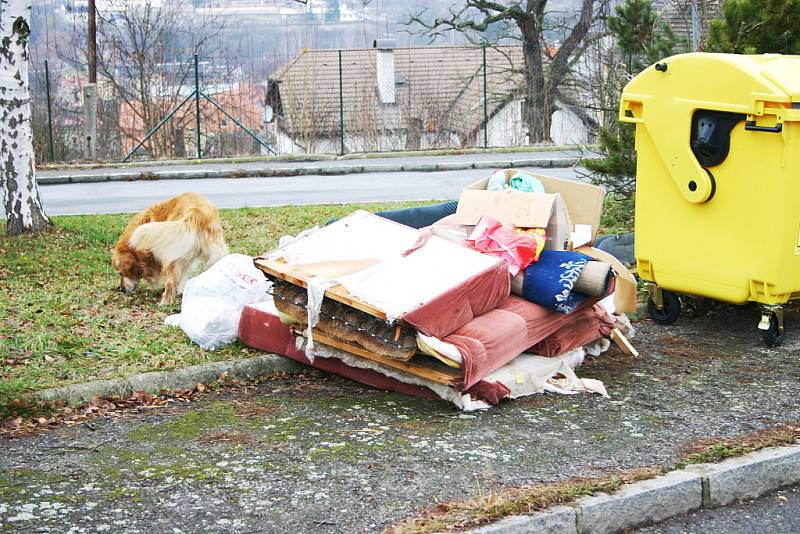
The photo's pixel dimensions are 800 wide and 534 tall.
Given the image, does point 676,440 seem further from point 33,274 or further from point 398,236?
point 33,274

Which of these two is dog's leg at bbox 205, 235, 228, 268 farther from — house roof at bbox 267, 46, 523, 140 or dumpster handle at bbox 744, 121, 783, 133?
house roof at bbox 267, 46, 523, 140

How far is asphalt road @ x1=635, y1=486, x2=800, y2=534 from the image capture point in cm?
404

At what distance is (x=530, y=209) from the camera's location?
6125 mm

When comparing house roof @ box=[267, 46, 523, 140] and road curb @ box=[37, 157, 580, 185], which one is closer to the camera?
road curb @ box=[37, 157, 580, 185]

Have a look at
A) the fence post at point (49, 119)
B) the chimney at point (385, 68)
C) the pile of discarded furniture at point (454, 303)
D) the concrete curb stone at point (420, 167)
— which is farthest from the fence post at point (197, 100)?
the pile of discarded furniture at point (454, 303)

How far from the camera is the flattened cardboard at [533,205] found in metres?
6.13

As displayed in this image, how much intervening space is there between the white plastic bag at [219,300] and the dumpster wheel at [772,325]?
→ 3.22 metres

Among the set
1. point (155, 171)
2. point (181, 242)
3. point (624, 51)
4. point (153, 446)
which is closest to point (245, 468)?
point (153, 446)

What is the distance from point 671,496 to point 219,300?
3.25m

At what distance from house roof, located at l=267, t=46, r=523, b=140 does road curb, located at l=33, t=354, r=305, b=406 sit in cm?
1722

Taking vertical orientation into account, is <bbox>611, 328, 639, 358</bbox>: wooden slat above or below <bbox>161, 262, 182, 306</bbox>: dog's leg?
below

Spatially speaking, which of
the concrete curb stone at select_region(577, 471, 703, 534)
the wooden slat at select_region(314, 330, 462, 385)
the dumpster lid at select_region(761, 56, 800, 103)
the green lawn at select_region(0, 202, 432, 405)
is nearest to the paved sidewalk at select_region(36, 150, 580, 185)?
the green lawn at select_region(0, 202, 432, 405)

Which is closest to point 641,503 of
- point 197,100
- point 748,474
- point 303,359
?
point 748,474

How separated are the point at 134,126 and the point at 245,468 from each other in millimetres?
20318
